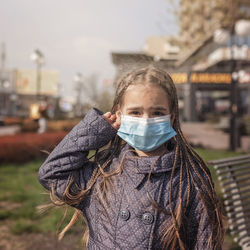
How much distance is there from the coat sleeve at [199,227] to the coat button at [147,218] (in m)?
0.17

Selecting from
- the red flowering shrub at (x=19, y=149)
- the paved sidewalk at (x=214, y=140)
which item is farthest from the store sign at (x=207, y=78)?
the red flowering shrub at (x=19, y=149)

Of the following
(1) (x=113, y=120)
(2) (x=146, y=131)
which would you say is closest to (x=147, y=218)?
(2) (x=146, y=131)

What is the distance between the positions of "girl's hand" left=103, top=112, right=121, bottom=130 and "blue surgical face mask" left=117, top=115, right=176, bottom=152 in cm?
3

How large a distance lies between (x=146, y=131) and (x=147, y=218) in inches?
16.0

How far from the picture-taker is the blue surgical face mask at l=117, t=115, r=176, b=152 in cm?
152

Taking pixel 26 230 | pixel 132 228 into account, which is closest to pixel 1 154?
pixel 26 230

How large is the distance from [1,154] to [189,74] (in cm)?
2445

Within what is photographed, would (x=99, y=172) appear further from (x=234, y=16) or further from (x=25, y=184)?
(x=234, y=16)

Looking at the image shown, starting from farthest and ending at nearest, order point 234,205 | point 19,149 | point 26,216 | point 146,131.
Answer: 1. point 19,149
2. point 26,216
3. point 234,205
4. point 146,131

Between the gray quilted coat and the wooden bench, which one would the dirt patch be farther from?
the gray quilted coat

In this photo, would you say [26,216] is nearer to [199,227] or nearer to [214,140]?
[199,227]

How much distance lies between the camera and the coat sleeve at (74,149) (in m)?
1.50

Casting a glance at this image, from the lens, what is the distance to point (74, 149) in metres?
1.49

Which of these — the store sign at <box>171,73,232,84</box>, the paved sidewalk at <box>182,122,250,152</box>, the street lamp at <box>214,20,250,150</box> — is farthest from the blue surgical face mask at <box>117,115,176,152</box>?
the store sign at <box>171,73,232,84</box>
